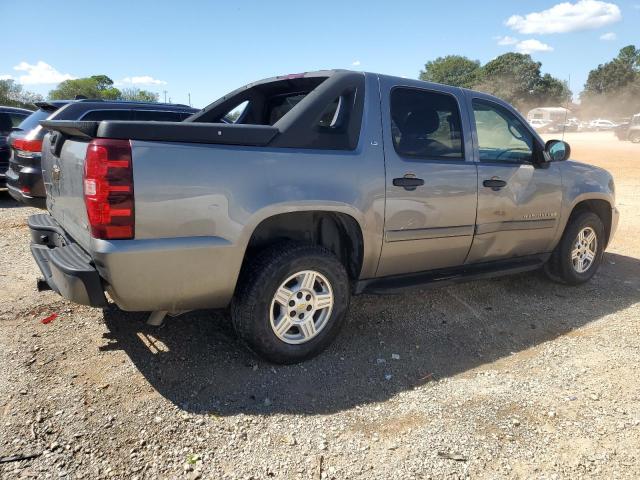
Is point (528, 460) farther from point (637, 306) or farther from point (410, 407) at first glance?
point (637, 306)

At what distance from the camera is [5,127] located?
9.37 m

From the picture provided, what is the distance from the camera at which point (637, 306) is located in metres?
4.67

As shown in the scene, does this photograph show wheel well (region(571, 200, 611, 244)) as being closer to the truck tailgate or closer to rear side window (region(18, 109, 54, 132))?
the truck tailgate

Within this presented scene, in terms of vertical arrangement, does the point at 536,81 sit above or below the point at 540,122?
above

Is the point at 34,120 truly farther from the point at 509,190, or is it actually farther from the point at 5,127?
the point at 509,190

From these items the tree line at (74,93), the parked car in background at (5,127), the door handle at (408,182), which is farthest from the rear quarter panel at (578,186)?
the tree line at (74,93)

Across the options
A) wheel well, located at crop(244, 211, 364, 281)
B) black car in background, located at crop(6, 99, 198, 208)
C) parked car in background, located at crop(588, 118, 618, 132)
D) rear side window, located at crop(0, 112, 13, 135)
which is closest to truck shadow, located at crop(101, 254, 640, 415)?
wheel well, located at crop(244, 211, 364, 281)

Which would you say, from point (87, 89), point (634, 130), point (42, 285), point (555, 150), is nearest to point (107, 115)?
point (42, 285)

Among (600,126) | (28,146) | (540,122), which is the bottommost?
(28,146)

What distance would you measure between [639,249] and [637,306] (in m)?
2.54

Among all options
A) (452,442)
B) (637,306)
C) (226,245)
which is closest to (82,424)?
(226,245)

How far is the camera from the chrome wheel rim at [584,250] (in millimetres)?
5090

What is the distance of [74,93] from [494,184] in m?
52.3

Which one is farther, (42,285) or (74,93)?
(74,93)
